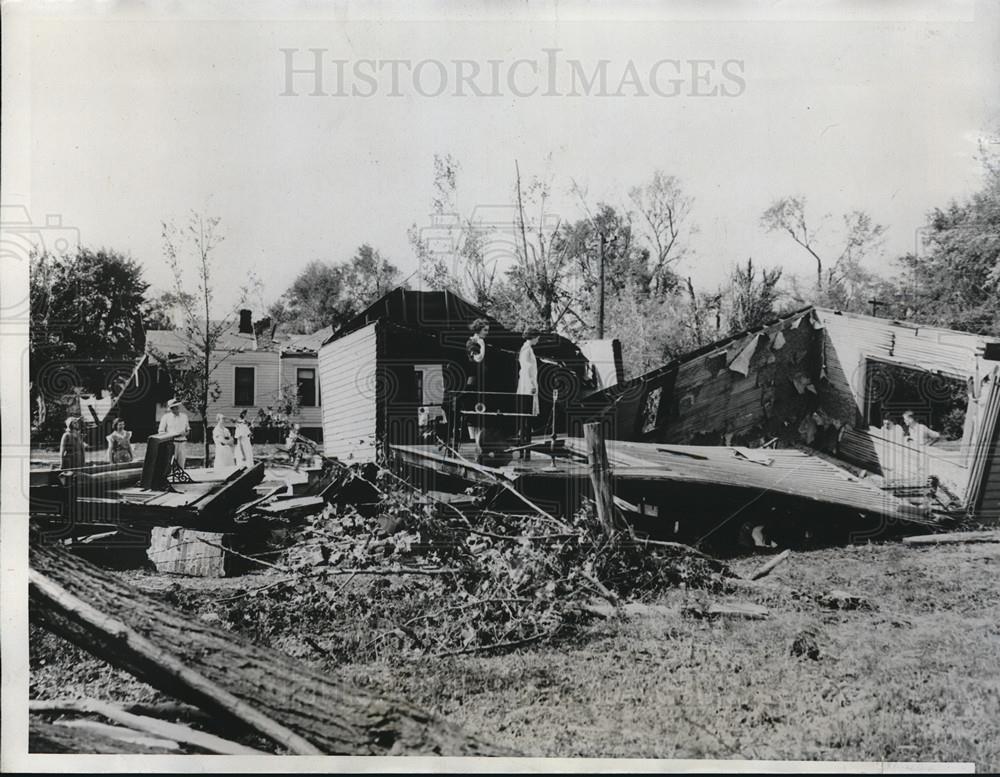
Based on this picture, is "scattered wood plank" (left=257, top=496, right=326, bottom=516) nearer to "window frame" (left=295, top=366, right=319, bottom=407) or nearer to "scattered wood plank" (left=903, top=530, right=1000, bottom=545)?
"window frame" (left=295, top=366, right=319, bottom=407)

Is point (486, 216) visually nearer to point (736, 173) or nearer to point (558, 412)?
point (558, 412)

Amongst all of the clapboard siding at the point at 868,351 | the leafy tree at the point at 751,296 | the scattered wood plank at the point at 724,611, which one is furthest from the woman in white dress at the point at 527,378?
the clapboard siding at the point at 868,351

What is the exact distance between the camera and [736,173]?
12.7ft

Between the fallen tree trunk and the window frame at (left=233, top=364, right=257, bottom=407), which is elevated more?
the window frame at (left=233, top=364, right=257, bottom=407)

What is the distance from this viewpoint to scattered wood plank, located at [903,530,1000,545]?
3.91 m

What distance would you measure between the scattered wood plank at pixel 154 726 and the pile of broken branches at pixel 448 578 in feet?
1.93

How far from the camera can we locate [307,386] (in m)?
4.08

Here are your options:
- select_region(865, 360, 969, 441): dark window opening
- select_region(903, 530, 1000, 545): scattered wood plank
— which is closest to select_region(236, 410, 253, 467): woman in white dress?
select_region(865, 360, 969, 441): dark window opening

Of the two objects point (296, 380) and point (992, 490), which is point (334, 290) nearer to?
point (296, 380)

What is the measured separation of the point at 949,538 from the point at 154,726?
457 cm

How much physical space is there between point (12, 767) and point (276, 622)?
179cm

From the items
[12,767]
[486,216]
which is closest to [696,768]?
[486,216]

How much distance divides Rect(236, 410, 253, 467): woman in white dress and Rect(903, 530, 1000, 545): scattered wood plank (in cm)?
380

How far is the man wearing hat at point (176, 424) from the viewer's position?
4.02 metres
